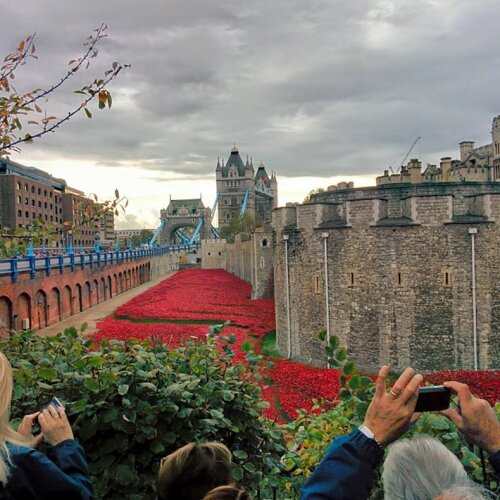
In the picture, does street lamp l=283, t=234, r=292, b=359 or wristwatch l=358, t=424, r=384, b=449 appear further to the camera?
street lamp l=283, t=234, r=292, b=359

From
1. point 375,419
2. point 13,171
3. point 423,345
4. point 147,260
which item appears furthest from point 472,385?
point 13,171

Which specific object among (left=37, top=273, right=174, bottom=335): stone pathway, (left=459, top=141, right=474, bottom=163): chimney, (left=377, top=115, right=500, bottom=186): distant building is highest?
(left=459, top=141, right=474, bottom=163): chimney

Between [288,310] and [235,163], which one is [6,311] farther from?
[235,163]

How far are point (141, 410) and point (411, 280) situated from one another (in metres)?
15.1

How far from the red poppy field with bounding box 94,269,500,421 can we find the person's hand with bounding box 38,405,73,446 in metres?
2.36

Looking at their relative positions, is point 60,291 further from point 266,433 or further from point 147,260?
point 147,260

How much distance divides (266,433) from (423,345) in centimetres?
1415

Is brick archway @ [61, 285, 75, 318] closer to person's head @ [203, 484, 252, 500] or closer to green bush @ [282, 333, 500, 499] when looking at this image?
green bush @ [282, 333, 500, 499]

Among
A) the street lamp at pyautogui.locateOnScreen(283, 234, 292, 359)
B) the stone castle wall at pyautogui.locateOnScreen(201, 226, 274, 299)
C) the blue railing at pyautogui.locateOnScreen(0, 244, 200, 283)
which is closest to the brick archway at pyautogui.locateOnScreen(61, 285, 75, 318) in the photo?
the blue railing at pyautogui.locateOnScreen(0, 244, 200, 283)

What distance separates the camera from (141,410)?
13.5 ft

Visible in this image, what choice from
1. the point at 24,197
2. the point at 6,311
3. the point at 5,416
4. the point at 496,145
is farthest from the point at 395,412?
the point at 24,197

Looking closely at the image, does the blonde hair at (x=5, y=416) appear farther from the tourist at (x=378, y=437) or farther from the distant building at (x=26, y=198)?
the distant building at (x=26, y=198)

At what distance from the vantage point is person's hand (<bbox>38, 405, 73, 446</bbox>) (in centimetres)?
290

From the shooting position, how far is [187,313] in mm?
30656
